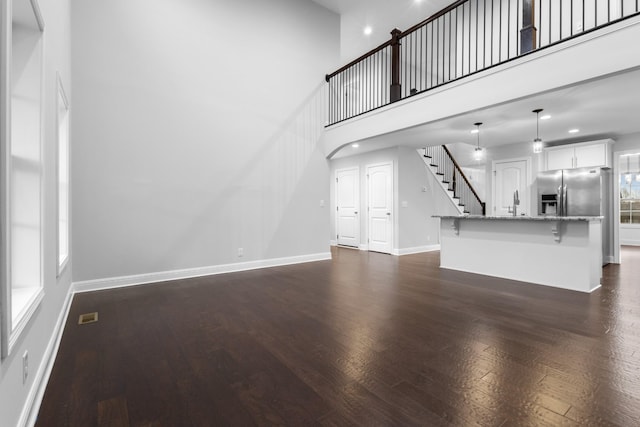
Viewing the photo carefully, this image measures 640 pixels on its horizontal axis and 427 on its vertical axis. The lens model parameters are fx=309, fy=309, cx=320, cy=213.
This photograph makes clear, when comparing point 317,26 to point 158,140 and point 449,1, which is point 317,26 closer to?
point 449,1

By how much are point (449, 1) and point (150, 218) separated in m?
7.08

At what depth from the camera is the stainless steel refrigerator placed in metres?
6.26

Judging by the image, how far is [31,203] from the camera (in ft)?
6.72

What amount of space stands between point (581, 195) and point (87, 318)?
8615 millimetres

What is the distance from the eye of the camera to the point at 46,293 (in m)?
2.21

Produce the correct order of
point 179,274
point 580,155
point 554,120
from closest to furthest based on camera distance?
point 179,274 → point 554,120 → point 580,155

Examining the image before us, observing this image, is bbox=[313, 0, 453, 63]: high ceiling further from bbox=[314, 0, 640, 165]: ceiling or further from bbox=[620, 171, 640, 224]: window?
bbox=[620, 171, 640, 224]: window

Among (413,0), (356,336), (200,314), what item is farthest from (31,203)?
(413,0)

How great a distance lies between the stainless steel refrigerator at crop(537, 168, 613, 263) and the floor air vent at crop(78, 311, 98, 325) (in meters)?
8.29

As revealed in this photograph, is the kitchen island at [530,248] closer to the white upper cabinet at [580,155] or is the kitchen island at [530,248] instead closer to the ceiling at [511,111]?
the ceiling at [511,111]

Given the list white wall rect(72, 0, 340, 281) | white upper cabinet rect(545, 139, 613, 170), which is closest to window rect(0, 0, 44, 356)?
white wall rect(72, 0, 340, 281)

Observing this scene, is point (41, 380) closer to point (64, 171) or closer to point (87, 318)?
point (87, 318)

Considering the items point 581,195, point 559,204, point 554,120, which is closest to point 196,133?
point 554,120

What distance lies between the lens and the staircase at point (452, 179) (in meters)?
8.29
